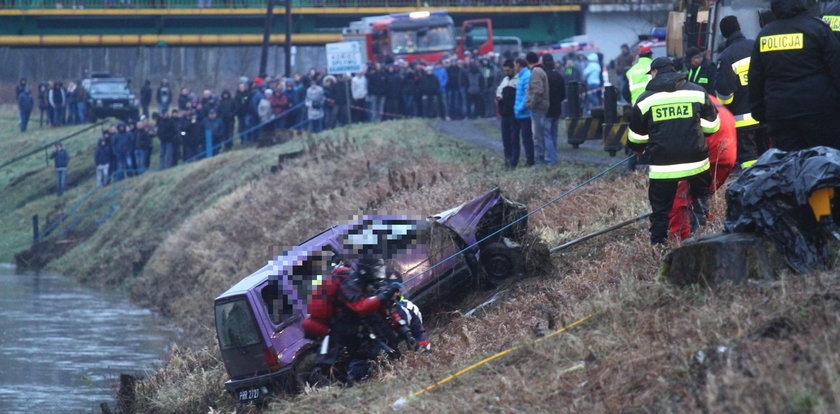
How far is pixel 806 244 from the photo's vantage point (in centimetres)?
798

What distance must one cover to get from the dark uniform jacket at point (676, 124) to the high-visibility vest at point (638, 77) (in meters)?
5.14

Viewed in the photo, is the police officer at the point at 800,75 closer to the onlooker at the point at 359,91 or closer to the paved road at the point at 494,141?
the paved road at the point at 494,141

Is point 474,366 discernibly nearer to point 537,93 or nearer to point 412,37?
point 537,93

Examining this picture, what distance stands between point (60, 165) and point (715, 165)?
101 ft

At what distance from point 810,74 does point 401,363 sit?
3.82m

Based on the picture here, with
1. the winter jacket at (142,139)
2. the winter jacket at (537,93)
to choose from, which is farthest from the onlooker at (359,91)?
the winter jacket at (537,93)

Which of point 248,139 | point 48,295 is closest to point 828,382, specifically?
point 48,295

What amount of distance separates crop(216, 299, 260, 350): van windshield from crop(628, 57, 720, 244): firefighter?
3684 millimetres

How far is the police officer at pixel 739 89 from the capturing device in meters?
11.1

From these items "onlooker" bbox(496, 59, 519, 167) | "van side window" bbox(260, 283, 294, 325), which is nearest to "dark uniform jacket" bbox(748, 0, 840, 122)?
"van side window" bbox(260, 283, 294, 325)

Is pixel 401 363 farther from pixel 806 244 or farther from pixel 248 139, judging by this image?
pixel 248 139

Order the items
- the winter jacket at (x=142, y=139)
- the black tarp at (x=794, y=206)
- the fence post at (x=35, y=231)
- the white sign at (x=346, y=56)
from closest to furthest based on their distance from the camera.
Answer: the black tarp at (x=794, y=206) → the white sign at (x=346, y=56) → the fence post at (x=35, y=231) → the winter jacket at (x=142, y=139)

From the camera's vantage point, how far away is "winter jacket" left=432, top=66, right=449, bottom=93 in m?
32.0

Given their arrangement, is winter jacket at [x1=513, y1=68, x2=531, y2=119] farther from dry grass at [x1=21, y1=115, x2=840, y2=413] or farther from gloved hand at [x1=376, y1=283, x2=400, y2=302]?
gloved hand at [x1=376, y1=283, x2=400, y2=302]
